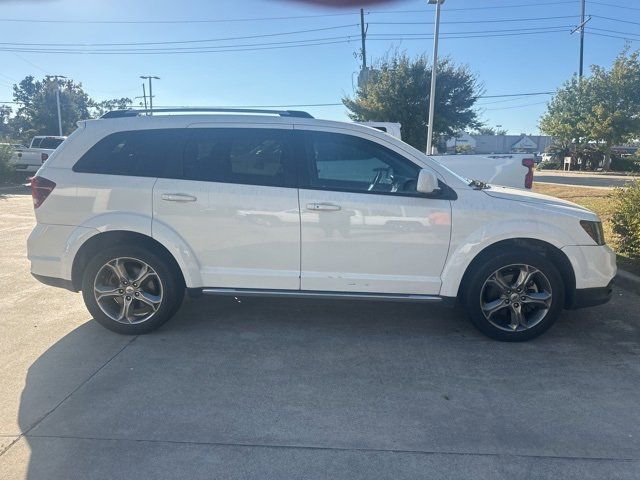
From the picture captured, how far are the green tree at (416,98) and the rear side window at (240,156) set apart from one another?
1871 cm

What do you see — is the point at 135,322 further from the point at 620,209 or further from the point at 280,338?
the point at 620,209

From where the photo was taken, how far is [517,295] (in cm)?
429

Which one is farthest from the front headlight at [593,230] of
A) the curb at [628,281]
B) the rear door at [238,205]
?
the rear door at [238,205]

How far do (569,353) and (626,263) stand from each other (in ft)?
9.84

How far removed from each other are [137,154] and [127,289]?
1230 millimetres

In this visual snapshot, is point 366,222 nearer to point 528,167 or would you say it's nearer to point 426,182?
point 426,182

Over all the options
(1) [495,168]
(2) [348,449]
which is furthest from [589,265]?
(1) [495,168]

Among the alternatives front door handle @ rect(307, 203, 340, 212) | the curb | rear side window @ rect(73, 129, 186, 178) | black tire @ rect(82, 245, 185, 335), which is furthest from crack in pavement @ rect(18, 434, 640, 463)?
the curb

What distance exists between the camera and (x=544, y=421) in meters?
3.14

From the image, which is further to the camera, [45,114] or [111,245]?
[45,114]

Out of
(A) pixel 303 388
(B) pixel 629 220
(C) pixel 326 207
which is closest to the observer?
(A) pixel 303 388

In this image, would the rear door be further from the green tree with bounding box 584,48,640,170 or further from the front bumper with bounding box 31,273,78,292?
the green tree with bounding box 584,48,640,170

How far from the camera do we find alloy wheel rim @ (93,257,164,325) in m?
4.38

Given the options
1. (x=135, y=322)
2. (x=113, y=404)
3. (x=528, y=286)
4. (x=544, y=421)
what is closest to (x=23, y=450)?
(x=113, y=404)
